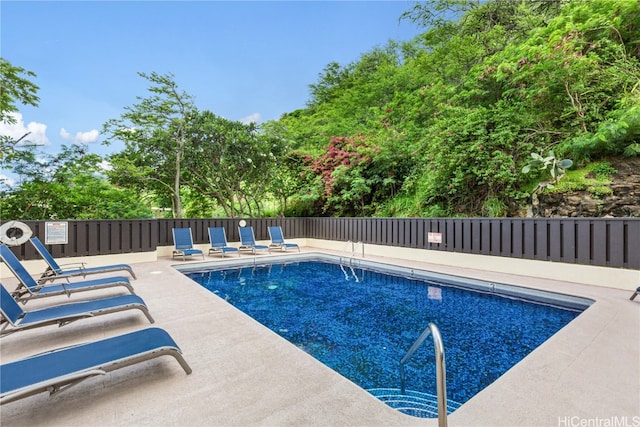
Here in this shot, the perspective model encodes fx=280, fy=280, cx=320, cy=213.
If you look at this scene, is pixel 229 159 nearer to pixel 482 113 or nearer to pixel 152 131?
pixel 152 131

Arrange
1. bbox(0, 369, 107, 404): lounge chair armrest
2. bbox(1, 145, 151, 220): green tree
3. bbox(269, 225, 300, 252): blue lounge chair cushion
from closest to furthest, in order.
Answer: bbox(0, 369, 107, 404): lounge chair armrest
bbox(1, 145, 151, 220): green tree
bbox(269, 225, 300, 252): blue lounge chair cushion

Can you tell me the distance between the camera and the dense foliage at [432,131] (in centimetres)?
670

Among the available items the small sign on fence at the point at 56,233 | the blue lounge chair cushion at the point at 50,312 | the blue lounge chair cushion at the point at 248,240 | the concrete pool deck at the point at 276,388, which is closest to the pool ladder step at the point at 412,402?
the concrete pool deck at the point at 276,388

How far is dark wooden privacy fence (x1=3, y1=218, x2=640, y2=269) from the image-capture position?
16.4 ft

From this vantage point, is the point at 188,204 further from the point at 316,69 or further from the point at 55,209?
the point at 316,69

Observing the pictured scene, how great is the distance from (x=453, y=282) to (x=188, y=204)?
12346 millimetres

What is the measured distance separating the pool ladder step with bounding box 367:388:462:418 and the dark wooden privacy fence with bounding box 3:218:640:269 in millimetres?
5004

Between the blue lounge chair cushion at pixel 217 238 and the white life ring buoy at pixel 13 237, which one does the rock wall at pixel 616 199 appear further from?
the white life ring buoy at pixel 13 237

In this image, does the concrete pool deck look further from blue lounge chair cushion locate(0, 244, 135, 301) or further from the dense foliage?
the dense foliage

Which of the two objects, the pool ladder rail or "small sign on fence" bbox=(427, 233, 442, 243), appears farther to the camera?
"small sign on fence" bbox=(427, 233, 442, 243)

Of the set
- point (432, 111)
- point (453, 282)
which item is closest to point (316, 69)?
point (432, 111)

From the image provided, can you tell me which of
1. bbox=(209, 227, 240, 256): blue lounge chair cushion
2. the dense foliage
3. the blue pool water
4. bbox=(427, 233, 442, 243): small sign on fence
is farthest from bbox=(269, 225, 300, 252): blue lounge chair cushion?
bbox=(427, 233, 442, 243): small sign on fence

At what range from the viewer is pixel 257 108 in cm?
2555

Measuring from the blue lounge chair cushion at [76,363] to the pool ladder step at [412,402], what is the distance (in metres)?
1.58
